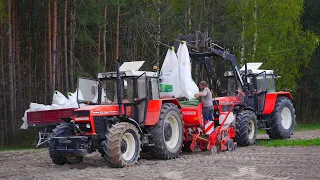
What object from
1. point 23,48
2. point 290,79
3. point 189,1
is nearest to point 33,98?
point 23,48

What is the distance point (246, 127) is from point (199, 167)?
15.3 feet

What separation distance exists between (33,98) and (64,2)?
8293mm

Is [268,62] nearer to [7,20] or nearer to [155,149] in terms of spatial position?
[7,20]

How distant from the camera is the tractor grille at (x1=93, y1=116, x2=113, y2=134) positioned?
1155 centimetres

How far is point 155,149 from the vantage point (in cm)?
1252

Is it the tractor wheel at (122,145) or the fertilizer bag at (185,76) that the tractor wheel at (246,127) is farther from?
the tractor wheel at (122,145)

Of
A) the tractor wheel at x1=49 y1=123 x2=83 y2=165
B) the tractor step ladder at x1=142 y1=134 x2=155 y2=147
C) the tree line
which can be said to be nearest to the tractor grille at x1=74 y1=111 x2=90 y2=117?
the tractor wheel at x1=49 y1=123 x2=83 y2=165

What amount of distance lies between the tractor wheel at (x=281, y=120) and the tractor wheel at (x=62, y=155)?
755 cm

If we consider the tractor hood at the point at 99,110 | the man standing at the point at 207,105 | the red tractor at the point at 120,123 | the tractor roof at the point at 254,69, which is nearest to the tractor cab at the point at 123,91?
the red tractor at the point at 120,123

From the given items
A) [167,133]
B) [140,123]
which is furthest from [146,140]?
[167,133]

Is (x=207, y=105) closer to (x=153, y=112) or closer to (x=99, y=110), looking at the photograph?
(x=153, y=112)

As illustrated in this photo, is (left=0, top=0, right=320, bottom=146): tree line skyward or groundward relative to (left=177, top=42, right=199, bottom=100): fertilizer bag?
skyward

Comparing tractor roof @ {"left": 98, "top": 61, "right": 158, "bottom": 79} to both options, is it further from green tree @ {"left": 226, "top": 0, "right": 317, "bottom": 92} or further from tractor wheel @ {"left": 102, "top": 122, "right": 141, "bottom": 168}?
green tree @ {"left": 226, "top": 0, "right": 317, "bottom": 92}

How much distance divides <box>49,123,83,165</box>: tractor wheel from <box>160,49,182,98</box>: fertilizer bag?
2.83 meters
